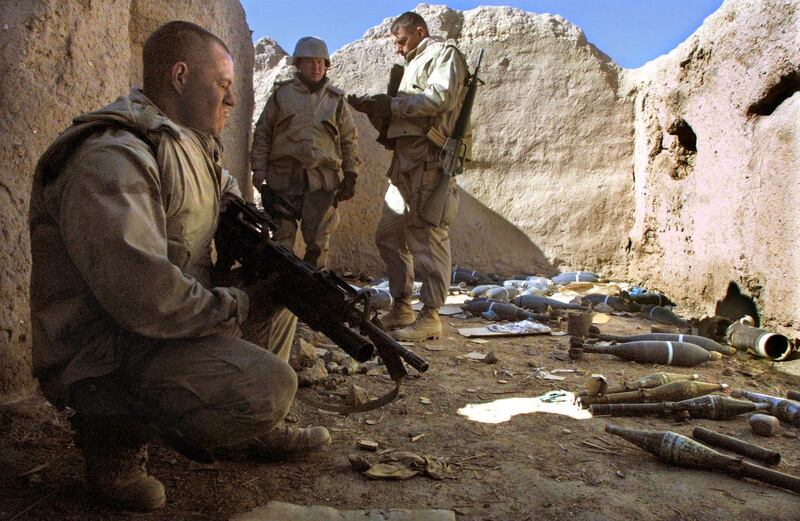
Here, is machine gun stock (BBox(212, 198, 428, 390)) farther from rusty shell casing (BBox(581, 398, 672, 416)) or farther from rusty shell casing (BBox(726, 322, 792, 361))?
rusty shell casing (BBox(726, 322, 792, 361))

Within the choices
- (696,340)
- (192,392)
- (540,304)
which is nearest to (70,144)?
(192,392)

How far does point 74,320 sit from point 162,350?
0.25 meters

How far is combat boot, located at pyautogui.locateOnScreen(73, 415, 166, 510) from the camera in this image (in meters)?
1.72

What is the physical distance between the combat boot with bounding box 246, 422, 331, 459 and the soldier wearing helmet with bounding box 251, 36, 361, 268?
276 centimetres

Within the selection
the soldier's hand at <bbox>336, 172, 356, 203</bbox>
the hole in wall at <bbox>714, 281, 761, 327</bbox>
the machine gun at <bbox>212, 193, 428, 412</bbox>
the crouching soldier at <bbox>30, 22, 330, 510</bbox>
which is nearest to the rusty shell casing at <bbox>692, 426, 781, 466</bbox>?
the machine gun at <bbox>212, 193, 428, 412</bbox>

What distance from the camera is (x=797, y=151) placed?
3959mm

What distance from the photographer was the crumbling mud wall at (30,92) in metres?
2.35

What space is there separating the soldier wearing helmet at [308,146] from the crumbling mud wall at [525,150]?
8.44 ft

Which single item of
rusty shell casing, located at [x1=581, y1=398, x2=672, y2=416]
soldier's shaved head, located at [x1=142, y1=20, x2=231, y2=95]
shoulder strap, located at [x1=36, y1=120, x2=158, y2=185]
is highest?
soldier's shaved head, located at [x1=142, y1=20, x2=231, y2=95]

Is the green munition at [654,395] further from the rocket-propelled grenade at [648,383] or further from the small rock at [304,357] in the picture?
the small rock at [304,357]

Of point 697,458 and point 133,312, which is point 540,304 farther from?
point 133,312

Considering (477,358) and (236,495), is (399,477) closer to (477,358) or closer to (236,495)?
(236,495)

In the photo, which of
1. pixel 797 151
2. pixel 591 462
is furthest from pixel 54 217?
pixel 797 151

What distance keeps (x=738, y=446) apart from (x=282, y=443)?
1.71 metres
